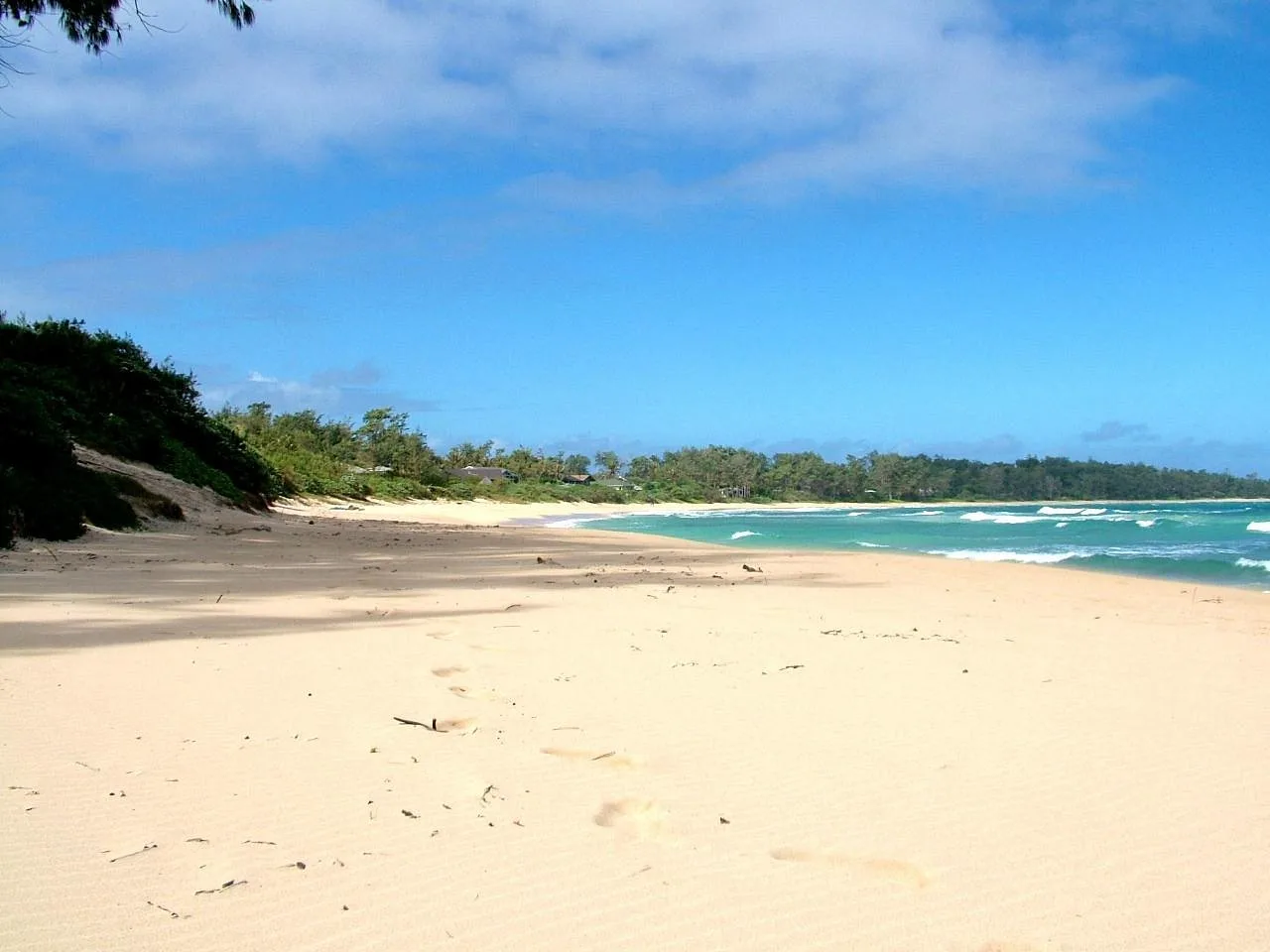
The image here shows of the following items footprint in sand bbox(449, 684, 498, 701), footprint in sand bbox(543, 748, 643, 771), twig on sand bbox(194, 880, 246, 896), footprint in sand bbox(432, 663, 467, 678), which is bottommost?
footprint in sand bbox(543, 748, 643, 771)

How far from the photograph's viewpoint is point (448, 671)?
5.11 meters

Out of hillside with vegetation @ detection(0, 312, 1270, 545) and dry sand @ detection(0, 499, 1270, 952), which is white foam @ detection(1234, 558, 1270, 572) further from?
hillside with vegetation @ detection(0, 312, 1270, 545)

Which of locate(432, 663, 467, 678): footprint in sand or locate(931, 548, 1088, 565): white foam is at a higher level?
locate(432, 663, 467, 678): footprint in sand

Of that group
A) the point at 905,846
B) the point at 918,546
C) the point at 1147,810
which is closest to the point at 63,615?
the point at 905,846

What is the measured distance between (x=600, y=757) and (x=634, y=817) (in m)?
0.62

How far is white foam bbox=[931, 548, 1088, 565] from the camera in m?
20.9

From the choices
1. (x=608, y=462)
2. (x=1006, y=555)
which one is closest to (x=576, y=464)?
(x=608, y=462)

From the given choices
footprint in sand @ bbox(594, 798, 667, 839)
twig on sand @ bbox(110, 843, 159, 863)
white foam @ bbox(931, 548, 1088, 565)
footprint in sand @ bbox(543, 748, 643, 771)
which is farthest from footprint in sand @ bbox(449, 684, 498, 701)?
white foam @ bbox(931, 548, 1088, 565)

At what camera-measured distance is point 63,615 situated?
6.34m

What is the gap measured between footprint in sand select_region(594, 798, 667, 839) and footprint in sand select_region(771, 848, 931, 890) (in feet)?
1.27

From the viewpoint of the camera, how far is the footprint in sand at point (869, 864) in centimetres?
253

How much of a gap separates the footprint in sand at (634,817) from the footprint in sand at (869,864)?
0.39 meters

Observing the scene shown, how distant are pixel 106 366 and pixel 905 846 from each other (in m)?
24.3

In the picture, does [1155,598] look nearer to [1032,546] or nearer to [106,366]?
[1032,546]
